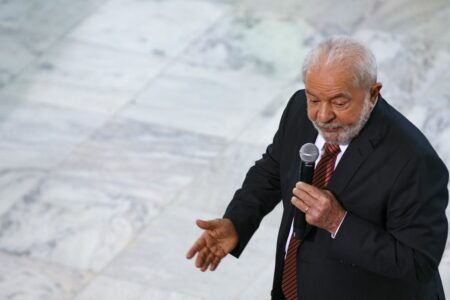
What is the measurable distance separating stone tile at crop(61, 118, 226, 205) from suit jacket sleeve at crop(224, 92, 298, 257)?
2.42 metres

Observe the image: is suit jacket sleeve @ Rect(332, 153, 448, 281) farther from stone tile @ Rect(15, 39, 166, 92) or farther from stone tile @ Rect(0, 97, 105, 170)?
stone tile @ Rect(15, 39, 166, 92)

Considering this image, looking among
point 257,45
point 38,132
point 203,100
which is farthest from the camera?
point 257,45

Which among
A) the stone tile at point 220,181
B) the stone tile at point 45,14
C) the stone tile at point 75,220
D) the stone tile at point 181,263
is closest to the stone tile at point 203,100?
the stone tile at point 220,181

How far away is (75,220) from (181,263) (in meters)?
0.76

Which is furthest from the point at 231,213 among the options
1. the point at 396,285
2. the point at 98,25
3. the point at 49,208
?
the point at 98,25

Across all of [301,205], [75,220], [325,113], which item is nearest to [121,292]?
[75,220]

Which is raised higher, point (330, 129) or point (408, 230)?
point (330, 129)

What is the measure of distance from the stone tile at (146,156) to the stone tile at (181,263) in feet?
0.98

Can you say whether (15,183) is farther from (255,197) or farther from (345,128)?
(345,128)

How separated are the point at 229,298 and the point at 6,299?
121 cm

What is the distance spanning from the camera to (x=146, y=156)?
6.94 meters

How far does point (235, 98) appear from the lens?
7.55 meters

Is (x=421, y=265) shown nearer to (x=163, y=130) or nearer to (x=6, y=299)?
(x=6, y=299)

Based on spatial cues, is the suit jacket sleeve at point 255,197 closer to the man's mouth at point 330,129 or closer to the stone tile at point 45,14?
the man's mouth at point 330,129
